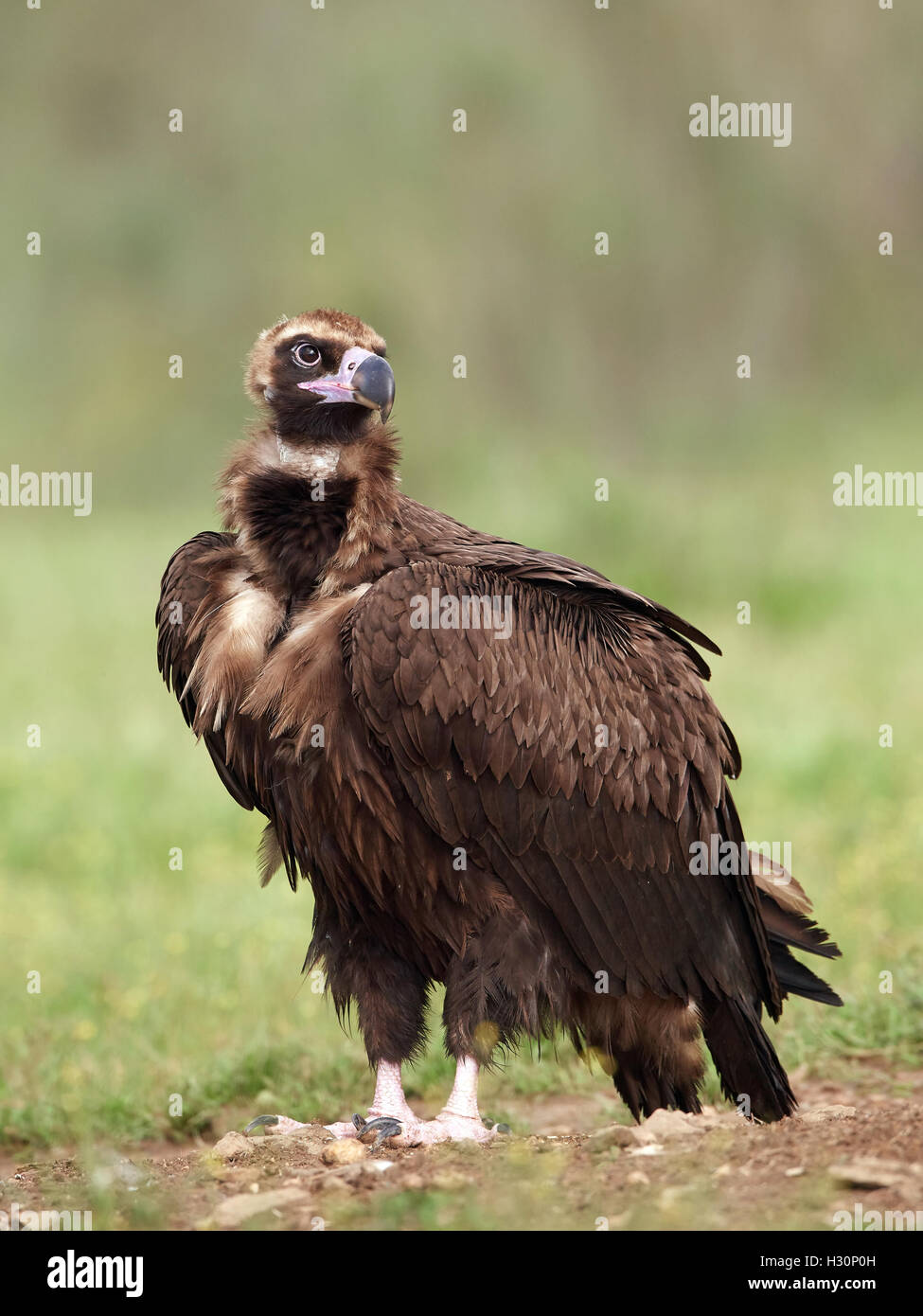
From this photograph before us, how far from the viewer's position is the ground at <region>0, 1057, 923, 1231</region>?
397 cm

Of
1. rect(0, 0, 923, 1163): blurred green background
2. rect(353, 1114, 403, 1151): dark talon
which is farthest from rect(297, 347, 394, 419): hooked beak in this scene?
rect(0, 0, 923, 1163): blurred green background

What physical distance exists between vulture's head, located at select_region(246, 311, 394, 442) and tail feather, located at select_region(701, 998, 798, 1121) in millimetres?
2301

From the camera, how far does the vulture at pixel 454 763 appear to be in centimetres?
489

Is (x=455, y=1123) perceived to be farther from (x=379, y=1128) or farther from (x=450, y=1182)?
(x=450, y=1182)

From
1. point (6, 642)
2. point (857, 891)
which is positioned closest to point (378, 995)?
point (857, 891)

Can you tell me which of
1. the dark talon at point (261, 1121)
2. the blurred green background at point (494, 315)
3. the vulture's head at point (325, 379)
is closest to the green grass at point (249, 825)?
the blurred green background at point (494, 315)

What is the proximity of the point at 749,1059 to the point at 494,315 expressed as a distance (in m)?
21.5

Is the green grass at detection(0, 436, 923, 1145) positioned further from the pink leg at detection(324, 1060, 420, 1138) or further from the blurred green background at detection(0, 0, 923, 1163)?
the pink leg at detection(324, 1060, 420, 1138)

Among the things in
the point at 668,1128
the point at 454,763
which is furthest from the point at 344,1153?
the point at 454,763

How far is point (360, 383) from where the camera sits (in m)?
5.20

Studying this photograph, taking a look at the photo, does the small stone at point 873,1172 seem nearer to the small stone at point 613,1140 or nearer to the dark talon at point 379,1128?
the small stone at point 613,1140

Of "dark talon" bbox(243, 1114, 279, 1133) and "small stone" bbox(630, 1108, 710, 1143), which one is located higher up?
"small stone" bbox(630, 1108, 710, 1143)

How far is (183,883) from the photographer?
10.1 meters

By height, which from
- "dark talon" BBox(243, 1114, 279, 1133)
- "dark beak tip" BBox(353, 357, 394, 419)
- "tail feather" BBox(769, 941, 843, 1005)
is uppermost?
"dark beak tip" BBox(353, 357, 394, 419)
